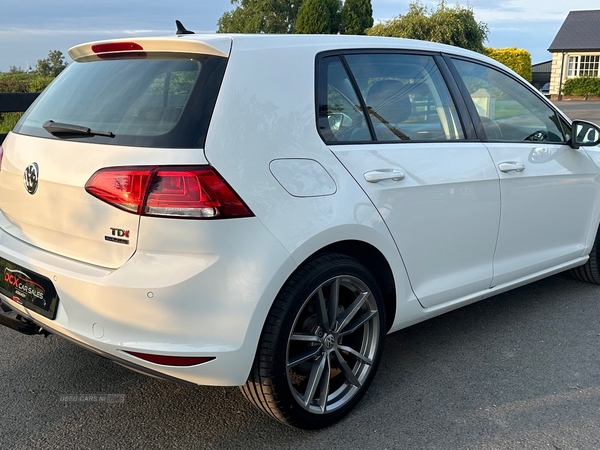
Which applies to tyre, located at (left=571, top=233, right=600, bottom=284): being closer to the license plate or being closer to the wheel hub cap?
the wheel hub cap

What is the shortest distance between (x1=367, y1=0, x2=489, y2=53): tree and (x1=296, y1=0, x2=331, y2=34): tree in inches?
616

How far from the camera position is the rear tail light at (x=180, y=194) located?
89.4 inches

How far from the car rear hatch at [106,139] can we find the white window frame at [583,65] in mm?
49404

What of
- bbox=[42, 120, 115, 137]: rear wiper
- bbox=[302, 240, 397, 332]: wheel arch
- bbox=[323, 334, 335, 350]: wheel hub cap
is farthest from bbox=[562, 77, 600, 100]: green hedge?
bbox=[42, 120, 115, 137]: rear wiper

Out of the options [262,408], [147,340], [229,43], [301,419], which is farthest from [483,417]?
[229,43]

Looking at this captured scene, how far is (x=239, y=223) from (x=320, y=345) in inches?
30.8

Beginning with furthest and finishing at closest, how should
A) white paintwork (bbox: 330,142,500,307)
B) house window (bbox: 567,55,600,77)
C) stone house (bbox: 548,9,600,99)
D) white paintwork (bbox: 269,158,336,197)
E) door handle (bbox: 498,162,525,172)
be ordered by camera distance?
1. stone house (bbox: 548,9,600,99)
2. house window (bbox: 567,55,600,77)
3. door handle (bbox: 498,162,525,172)
4. white paintwork (bbox: 330,142,500,307)
5. white paintwork (bbox: 269,158,336,197)

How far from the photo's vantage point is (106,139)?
2473mm

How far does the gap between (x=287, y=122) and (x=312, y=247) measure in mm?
525

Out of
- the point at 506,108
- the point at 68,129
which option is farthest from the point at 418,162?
the point at 68,129

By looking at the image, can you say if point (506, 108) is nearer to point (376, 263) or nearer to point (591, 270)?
point (376, 263)

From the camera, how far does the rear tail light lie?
2.27 meters

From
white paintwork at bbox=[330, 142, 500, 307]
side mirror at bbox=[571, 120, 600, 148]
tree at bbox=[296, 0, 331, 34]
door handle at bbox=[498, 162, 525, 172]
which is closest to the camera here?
white paintwork at bbox=[330, 142, 500, 307]

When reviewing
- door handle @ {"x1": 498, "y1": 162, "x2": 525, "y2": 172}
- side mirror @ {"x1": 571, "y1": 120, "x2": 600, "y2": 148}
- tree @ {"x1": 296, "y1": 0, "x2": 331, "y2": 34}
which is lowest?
door handle @ {"x1": 498, "y1": 162, "x2": 525, "y2": 172}
